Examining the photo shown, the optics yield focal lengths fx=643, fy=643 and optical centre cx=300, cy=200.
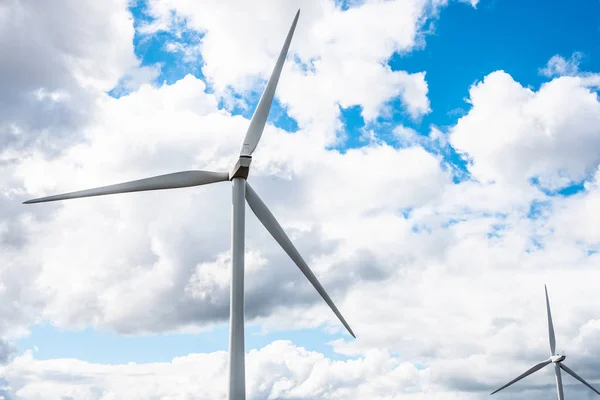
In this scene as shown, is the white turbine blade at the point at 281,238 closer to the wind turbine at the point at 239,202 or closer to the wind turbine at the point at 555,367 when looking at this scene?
the wind turbine at the point at 239,202

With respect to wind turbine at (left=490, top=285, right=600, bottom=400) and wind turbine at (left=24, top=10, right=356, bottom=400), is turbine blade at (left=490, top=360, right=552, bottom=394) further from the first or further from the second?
wind turbine at (left=24, top=10, right=356, bottom=400)

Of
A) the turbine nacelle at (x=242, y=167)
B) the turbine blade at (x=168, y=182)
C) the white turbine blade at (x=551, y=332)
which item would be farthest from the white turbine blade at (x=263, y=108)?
the white turbine blade at (x=551, y=332)

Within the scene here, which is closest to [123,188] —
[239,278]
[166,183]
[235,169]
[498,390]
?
[166,183]

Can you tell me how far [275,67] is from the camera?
42.5m

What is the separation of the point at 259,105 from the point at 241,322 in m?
15.0

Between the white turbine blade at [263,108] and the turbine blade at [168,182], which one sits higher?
the white turbine blade at [263,108]

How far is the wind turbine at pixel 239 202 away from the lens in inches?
1240

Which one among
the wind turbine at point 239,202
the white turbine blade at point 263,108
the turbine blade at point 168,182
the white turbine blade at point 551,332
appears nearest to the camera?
the wind turbine at point 239,202

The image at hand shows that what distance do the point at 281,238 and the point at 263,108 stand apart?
27.9 feet

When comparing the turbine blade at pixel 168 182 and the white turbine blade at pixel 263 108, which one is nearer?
the turbine blade at pixel 168 182

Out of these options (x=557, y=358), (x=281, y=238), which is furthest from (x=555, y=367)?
(x=281, y=238)

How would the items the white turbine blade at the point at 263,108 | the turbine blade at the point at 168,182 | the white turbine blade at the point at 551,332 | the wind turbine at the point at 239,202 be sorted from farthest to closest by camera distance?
the white turbine blade at the point at 551,332
the white turbine blade at the point at 263,108
the turbine blade at the point at 168,182
the wind turbine at the point at 239,202

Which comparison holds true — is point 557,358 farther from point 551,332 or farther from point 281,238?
point 281,238

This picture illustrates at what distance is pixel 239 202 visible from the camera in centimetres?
3550
